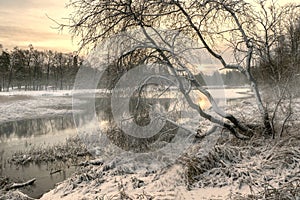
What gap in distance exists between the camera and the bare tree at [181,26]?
23.8ft

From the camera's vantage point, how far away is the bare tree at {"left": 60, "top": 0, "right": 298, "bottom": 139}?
7262 millimetres

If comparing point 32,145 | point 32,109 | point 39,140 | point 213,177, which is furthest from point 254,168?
point 32,109

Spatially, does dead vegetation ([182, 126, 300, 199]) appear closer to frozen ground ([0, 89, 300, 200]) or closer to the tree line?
frozen ground ([0, 89, 300, 200])

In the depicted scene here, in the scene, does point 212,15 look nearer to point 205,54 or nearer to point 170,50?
point 205,54

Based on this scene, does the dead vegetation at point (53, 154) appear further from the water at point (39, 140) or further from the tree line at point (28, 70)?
the tree line at point (28, 70)

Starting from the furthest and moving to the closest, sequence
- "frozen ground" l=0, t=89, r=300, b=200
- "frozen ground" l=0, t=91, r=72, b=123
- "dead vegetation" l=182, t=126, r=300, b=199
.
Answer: "frozen ground" l=0, t=91, r=72, b=123 → "frozen ground" l=0, t=89, r=300, b=200 → "dead vegetation" l=182, t=126, r=300, b=199

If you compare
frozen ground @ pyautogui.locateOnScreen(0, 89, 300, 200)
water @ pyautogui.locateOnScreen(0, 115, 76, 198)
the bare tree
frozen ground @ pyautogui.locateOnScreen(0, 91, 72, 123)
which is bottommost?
water @ pyautogui.locateOnScreen(0, 115, 76, 198)

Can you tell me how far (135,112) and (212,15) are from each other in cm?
305

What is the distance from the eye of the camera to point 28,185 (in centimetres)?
912

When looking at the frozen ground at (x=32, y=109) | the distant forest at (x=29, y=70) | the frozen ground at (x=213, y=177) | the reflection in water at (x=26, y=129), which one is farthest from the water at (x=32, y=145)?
the distant forest at (x=29, y=70)

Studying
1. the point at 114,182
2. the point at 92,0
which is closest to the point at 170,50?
the point at 92,0

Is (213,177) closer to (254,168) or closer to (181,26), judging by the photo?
(254,168)

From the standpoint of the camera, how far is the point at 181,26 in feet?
26.2

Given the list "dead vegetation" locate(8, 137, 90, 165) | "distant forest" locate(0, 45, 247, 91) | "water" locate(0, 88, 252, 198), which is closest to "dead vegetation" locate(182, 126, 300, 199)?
"water" locate(0, 88, 252, 198)
